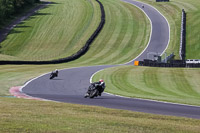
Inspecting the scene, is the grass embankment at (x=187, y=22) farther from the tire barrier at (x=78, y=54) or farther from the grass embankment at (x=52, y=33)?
the grass embankment at (x=52, y=33)

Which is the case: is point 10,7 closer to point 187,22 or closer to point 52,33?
point 52,33

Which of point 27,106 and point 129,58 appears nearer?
point 27,106

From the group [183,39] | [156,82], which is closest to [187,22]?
[183,39]

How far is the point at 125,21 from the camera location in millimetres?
86938

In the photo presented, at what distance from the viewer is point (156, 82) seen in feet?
118

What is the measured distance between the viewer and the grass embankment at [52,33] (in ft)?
231

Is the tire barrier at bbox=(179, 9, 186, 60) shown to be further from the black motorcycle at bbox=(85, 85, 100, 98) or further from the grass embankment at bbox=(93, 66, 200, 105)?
the black motorcycle at bbox=(85, 85, 100, 98)

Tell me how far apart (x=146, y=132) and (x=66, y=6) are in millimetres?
97122

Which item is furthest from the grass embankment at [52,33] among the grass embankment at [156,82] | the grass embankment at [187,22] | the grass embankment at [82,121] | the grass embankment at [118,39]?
the grass embankment at [82,121]

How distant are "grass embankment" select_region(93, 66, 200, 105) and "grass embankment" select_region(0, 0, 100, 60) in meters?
25.1

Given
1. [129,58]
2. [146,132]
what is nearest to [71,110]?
[146,132]

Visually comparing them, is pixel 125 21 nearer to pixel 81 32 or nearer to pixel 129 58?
pixel 81 32

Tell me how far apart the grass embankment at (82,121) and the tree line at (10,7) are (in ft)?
248

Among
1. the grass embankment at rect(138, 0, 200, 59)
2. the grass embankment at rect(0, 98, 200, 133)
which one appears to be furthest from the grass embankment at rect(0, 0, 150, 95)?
the grass embankment at rect(0, 98, 200, 133)
